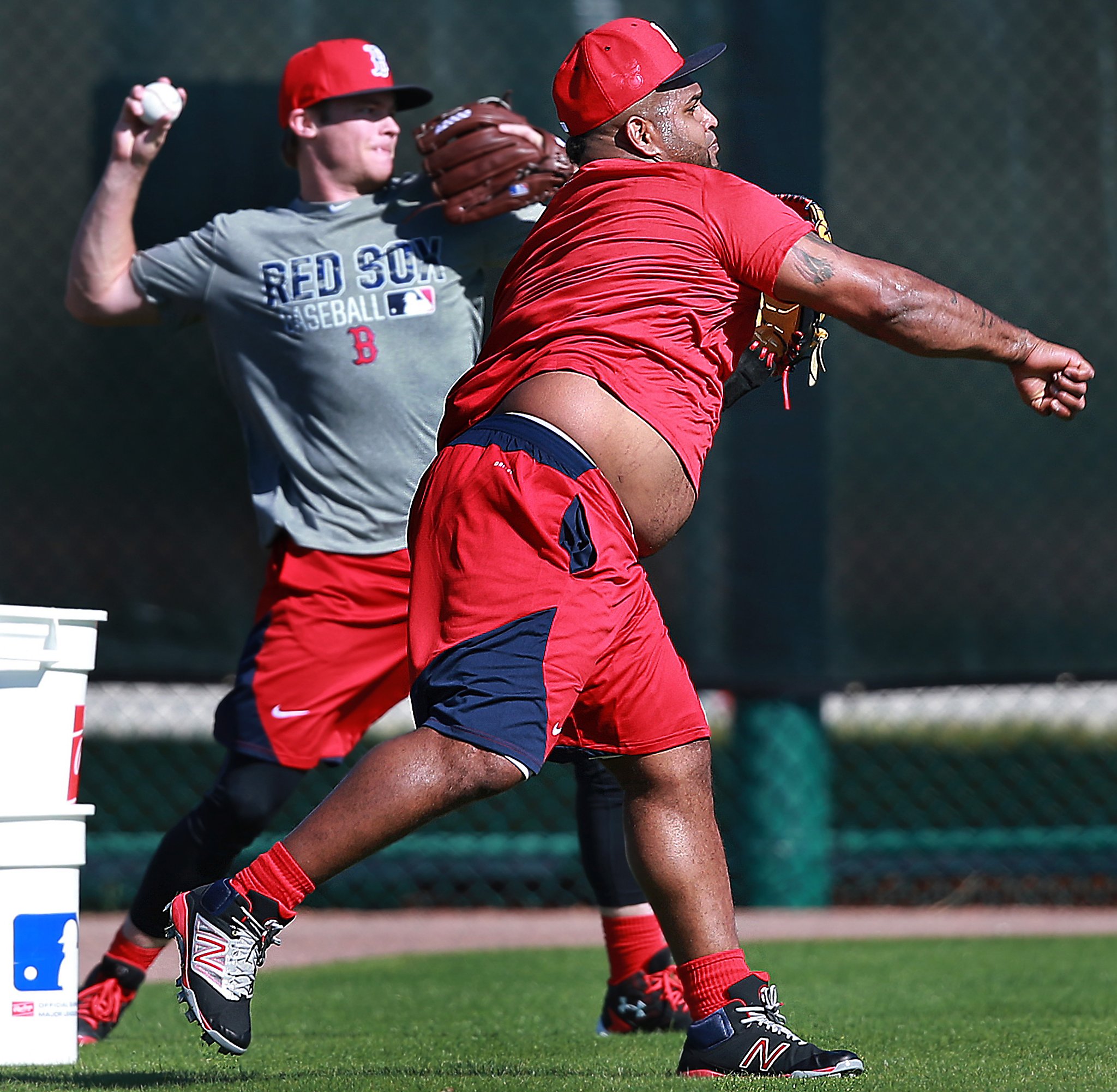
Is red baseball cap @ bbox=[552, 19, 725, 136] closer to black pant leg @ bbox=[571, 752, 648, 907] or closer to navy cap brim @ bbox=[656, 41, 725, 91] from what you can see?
navy cap brim @ bbox=[656, 41, 725, 91]

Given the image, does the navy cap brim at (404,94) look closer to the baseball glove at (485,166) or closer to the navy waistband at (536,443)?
the baseball glove at (485,166)

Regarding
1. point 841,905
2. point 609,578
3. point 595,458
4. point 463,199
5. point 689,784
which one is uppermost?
point 463,199

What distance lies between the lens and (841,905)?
6578 mm

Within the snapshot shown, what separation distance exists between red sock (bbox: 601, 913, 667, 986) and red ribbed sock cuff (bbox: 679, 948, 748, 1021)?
2.94 ft

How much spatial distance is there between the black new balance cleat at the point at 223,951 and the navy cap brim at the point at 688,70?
1591 mm

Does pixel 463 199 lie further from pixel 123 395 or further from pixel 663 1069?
pixel 123 395

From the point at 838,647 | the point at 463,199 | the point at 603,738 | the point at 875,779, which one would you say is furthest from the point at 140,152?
the point at 875,779

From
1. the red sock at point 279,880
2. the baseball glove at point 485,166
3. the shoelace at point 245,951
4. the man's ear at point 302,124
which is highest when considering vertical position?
the man's ear at point 302,124

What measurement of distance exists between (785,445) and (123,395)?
2.42 m

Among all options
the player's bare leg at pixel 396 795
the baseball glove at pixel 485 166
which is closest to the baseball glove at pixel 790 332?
the player's bare leg at pixel 396 795

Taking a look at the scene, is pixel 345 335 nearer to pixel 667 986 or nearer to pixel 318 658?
pixel 318 658

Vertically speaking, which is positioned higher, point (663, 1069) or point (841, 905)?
point (663, 1069)

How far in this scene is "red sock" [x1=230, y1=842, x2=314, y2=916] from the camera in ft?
9.05

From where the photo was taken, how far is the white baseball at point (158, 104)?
4.08 meters
